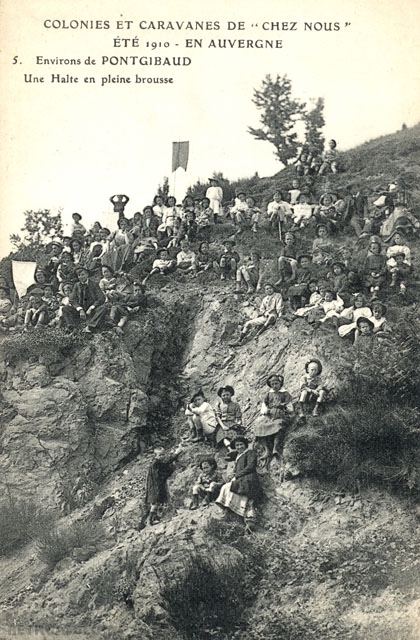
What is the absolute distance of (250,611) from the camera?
10.7m

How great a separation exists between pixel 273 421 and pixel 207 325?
3.15 meters

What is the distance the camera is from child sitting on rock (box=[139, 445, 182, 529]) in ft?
39.8

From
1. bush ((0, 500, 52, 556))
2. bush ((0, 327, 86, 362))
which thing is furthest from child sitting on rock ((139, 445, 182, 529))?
bush ((0, 327, 86, 362))

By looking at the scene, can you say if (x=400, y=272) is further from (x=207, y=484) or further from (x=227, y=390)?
(x=207, y=484)

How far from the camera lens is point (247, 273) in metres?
14.9

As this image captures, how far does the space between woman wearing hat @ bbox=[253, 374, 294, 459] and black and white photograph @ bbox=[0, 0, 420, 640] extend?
4cm

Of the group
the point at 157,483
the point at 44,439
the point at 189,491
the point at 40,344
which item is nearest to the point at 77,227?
the point at 40,344

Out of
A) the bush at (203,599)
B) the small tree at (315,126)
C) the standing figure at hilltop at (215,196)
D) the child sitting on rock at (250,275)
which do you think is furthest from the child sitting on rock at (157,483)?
the small tree at (315,126)

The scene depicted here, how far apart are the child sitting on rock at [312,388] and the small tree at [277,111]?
4.97 m

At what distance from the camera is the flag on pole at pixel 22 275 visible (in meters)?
15.0

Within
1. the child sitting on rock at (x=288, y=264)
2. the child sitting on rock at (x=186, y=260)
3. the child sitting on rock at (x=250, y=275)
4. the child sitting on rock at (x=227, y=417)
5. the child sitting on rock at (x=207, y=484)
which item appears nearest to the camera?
the child sitting on rock at (x=207, y=484)

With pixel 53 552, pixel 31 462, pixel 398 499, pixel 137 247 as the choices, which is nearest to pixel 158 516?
pixel 53 552

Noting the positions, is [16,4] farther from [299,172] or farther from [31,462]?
[31,462]

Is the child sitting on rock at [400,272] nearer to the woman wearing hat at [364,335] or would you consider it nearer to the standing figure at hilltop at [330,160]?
the woman wearing hat at [364,335]
